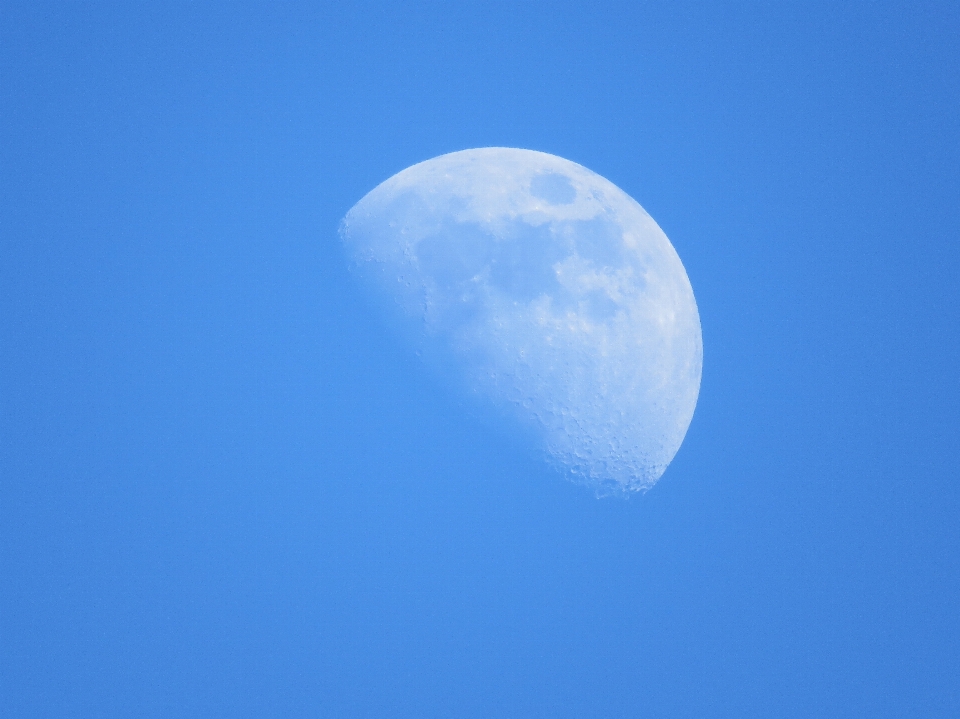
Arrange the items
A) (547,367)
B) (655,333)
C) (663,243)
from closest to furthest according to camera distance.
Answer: (547,367)
(655,333)
(663,243)

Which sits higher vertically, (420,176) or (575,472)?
(420,176)

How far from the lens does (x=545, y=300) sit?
411cm

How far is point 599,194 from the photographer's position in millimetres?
4695

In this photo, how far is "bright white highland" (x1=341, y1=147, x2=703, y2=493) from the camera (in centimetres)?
410

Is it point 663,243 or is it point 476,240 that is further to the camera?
point 663,243

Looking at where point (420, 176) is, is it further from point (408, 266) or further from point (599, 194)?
point (599, 194)

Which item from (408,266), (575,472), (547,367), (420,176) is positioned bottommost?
(575,472)

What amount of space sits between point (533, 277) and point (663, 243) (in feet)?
4.09

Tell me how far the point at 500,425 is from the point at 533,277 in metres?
0.83

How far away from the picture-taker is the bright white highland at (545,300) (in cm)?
410

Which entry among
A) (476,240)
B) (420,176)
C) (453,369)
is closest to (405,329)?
(453,369)

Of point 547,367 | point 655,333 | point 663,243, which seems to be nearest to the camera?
point 547,367

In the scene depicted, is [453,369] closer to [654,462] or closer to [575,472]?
[575,472]

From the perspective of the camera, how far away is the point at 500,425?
13.8 feet
